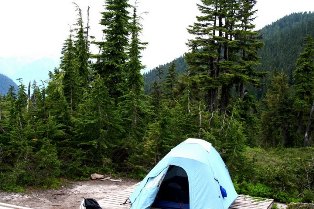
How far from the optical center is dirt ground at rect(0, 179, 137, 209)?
10.6 m

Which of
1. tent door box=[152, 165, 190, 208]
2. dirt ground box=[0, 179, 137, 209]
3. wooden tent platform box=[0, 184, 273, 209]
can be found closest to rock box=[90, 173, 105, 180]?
dirt ground box=[0, 179, 137, 209]

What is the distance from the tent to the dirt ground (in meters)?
0.82

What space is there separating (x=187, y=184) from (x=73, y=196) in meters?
4.09

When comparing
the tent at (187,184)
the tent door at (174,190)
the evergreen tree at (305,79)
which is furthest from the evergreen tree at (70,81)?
the evergreen tree at (305,79)

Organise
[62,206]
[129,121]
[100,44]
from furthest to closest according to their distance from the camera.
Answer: [100,44], [129,121], [62,206]

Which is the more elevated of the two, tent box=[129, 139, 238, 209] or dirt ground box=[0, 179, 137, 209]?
tent box=[129, 139, 238, 209]

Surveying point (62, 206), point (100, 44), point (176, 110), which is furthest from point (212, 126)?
point (100, 44)

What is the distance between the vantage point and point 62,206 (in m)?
10.9

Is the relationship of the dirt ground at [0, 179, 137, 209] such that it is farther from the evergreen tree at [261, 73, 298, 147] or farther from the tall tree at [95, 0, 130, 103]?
the evergreen tree at [261, 73, 298, 147]

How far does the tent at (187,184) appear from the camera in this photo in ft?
30.1

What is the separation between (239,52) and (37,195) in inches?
833

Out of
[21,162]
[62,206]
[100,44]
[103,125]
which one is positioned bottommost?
[62,206]

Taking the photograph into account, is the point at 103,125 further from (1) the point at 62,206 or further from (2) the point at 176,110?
(1) the point at 62,206

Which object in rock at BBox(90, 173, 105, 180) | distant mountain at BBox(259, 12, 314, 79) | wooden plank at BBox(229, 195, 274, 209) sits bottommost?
rock at BBox(90, 173, 105, 180)
